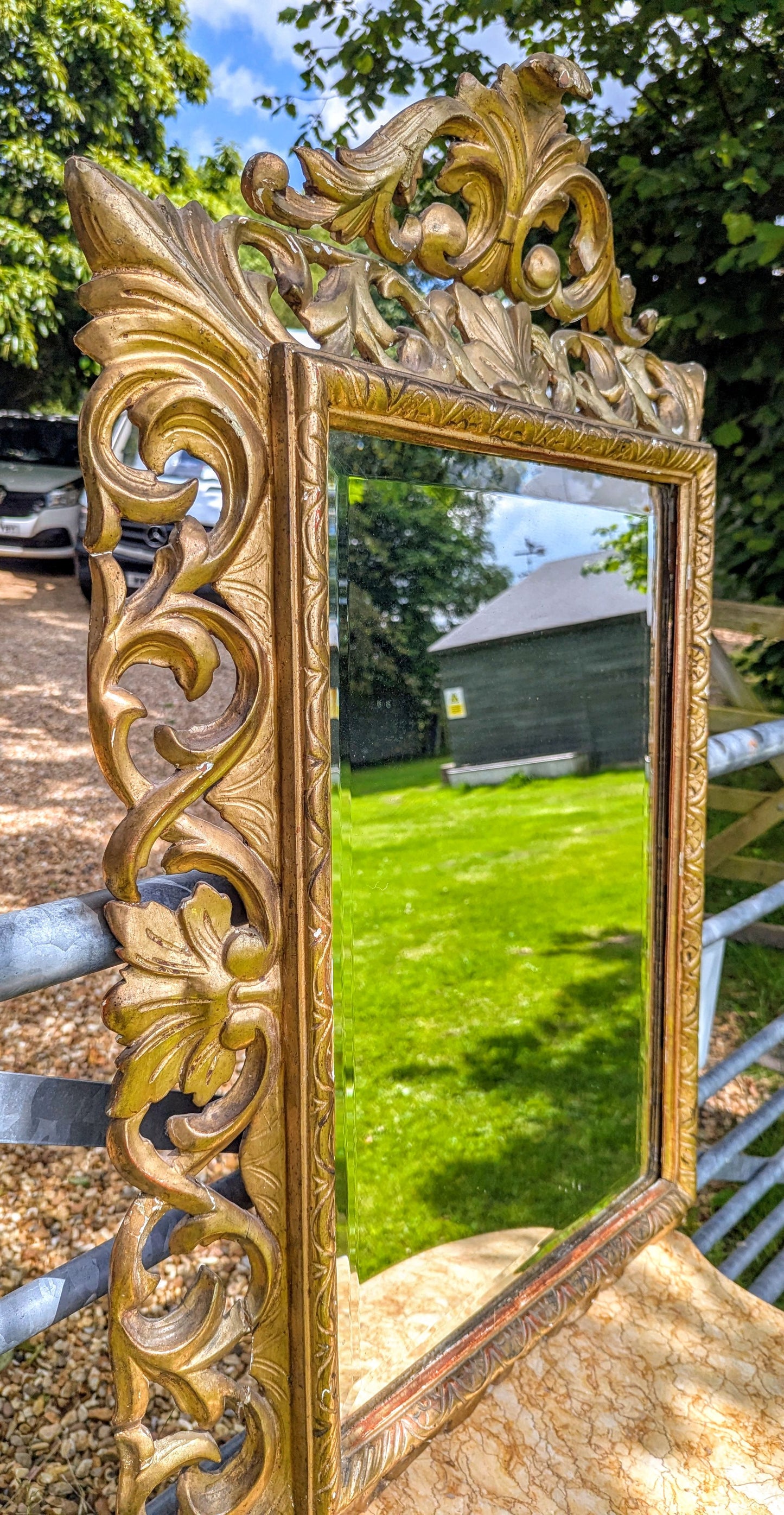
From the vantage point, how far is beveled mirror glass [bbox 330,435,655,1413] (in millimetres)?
655

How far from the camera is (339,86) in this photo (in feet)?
7.98

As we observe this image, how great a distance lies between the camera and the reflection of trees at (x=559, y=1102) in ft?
2.60

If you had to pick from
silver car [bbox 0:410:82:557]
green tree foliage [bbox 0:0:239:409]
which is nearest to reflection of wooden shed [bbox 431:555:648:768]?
green tree foliage [bbox 0:0:239:409]

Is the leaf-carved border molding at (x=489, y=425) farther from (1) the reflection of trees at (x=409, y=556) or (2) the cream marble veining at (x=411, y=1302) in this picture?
(2) the cream marble veining at (x=411, y=1302)

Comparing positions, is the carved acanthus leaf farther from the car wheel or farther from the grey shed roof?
the car wheel

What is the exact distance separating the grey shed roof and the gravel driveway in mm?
556

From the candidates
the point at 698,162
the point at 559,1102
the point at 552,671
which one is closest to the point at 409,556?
the point at 552,671

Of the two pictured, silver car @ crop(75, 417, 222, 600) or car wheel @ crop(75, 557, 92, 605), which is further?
car wheel @ crop(75, 557, 92, 605)

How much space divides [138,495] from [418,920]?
41 cm

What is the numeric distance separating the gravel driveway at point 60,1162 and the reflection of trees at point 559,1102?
290 millimetres

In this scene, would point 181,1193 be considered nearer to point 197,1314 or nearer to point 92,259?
point 197,1314

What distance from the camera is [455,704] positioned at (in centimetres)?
74

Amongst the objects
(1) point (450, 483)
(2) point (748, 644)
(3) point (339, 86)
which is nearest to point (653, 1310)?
(1) point (450, 483)

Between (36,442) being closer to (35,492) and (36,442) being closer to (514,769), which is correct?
(35,492)
